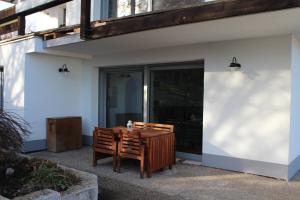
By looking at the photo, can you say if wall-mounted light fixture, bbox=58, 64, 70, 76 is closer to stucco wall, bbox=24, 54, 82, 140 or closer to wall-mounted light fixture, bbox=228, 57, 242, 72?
stucco wall, bbox=24, 54, 82, 140

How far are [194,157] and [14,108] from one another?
4295 mm

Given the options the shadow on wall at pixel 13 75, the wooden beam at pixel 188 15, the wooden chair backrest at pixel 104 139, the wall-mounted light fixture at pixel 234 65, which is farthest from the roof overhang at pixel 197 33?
the wooden chair backrest at pixel 104 139

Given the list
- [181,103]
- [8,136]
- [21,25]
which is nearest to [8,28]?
[21,25]

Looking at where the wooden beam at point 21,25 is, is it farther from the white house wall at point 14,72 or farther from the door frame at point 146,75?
the door frame at point 146,75

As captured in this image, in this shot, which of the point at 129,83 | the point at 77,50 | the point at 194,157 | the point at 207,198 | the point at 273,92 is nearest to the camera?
the point at 207,198

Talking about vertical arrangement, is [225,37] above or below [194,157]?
above

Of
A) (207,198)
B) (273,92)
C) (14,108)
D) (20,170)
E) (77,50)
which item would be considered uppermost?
(77,50)

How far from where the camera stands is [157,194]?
441 cm

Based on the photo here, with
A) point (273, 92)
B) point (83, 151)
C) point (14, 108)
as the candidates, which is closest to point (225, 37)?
point (273, 92)

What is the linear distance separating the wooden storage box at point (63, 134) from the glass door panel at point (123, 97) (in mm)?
869

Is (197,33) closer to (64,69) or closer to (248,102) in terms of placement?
(248,102)

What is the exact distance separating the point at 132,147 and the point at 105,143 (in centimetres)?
67

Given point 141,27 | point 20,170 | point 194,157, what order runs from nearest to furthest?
point 20,170
point 141,27
point 194,157

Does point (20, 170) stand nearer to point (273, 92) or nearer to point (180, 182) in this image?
point (180, 182)
